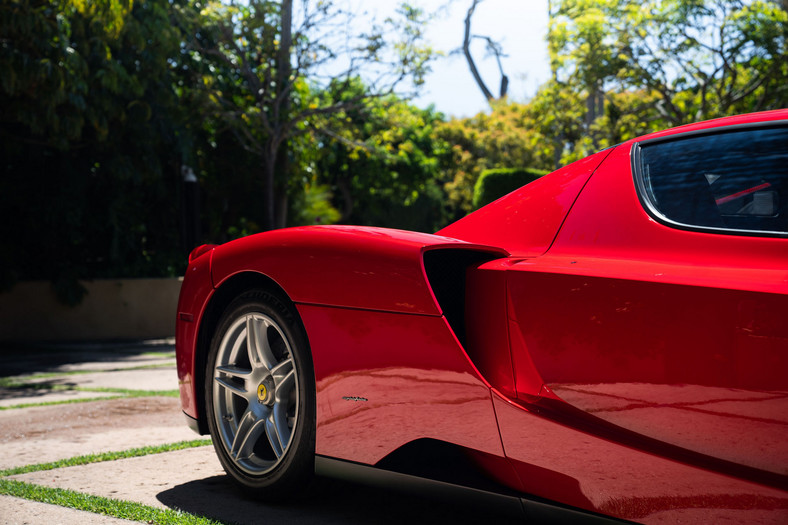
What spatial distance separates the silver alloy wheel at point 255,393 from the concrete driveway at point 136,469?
18 centimetres

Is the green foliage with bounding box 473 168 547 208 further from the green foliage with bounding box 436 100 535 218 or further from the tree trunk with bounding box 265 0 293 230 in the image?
the green foliage with bounding box 436 100 535 218

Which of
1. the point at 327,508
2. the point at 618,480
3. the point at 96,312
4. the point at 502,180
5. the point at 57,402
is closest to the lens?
the point at 618,480

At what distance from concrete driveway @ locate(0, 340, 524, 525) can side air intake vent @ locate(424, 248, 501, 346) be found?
21.1 inches

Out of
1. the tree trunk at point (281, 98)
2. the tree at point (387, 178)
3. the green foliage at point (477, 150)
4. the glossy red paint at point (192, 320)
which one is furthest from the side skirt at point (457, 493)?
the green foliage at point (477, 150)

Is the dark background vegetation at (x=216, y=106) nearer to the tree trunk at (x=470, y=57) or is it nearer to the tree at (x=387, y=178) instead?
the tree at (x=387, y=178)

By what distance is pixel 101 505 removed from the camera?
3.08 metres

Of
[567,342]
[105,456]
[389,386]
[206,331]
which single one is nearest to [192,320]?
[206,331]

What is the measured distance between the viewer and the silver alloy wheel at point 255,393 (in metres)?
3.03

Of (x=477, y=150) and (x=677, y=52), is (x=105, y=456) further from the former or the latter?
(x=477, y=150)

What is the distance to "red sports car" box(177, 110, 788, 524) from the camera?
2002 millimetres

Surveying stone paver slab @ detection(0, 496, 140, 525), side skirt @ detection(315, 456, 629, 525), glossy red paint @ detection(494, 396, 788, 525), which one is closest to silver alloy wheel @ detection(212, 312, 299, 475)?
side skirt @ detection(315, 456, 629, 525)

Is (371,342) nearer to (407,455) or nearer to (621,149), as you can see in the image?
(407,455)

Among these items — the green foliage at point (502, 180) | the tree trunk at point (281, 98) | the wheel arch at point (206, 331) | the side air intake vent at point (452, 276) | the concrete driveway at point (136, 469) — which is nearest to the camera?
the side air intake vent at point (452, 276)

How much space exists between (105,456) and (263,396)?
4.12ft
